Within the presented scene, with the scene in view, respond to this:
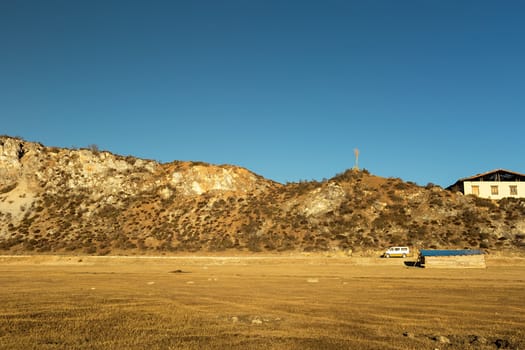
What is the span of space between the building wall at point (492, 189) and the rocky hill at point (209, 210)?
4.89 meters

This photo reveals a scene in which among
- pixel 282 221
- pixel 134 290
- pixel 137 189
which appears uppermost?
pixel 137 189

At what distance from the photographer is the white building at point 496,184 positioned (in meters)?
70.4

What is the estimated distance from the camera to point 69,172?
83000mm

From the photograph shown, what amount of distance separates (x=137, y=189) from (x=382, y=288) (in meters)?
68.3

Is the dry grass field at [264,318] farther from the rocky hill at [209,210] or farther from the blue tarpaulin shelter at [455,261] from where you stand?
the rocky hill at [209,210]

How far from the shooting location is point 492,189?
71.1m

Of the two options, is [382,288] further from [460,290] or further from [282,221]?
[282,221]

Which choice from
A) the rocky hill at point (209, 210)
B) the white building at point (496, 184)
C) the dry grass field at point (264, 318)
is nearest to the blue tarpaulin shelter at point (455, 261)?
the dry grass field at point (264, 318)

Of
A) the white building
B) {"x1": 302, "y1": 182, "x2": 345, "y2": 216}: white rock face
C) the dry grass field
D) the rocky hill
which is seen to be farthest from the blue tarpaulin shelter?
the white building

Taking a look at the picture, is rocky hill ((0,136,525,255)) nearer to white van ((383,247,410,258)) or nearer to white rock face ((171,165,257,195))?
white rock face ((171,165,257,195))

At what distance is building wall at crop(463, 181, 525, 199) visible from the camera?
7031 cm

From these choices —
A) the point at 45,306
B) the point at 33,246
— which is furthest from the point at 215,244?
the point at 45,306

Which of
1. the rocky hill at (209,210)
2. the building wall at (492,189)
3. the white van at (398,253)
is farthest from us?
the building wall at (492,189)

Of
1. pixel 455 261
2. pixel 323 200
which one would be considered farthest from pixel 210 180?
pixel 455 261
